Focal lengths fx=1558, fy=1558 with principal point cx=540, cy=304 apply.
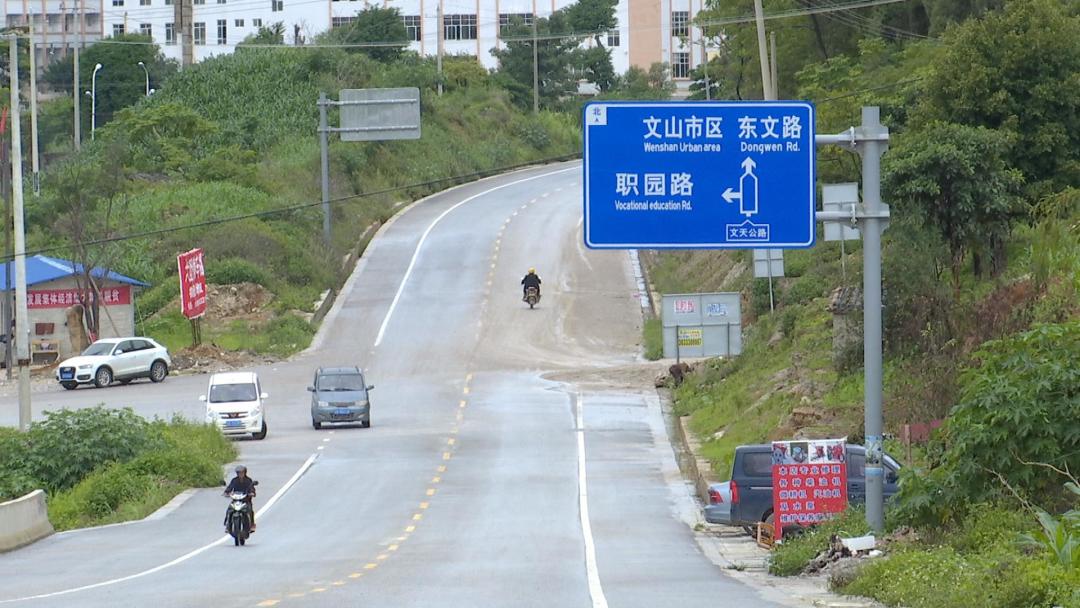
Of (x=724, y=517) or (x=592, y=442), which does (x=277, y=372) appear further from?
(x=724, y=517)

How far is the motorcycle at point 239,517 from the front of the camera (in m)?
25.2

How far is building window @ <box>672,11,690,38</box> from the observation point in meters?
134

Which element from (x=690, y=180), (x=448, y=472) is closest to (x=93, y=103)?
(x=448, y=472)

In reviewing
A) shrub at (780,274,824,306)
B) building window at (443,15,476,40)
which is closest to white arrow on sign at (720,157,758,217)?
shrub at (780,274,824,306)

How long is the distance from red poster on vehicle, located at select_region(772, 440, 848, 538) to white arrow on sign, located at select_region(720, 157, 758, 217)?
16.4 ft

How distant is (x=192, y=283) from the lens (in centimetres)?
5572

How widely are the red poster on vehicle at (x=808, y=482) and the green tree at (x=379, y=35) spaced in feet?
320

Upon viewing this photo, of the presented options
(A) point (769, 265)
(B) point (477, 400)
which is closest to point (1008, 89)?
(A) point (769, 265)

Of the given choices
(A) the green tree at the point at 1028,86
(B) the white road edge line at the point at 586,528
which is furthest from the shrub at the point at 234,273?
(A) the green tree at the point at 1028,86

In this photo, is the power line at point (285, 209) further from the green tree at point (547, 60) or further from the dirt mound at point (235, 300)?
the green tree at point (547, 60)

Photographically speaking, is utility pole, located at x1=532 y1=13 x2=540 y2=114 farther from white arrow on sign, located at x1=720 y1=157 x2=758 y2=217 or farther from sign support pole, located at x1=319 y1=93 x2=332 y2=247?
white arrow on sign, located at x1=720 y1=157 x2=758 y2=217

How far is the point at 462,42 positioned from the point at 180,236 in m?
67.8

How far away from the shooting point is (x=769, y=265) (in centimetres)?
4491

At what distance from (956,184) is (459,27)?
3951 inches
